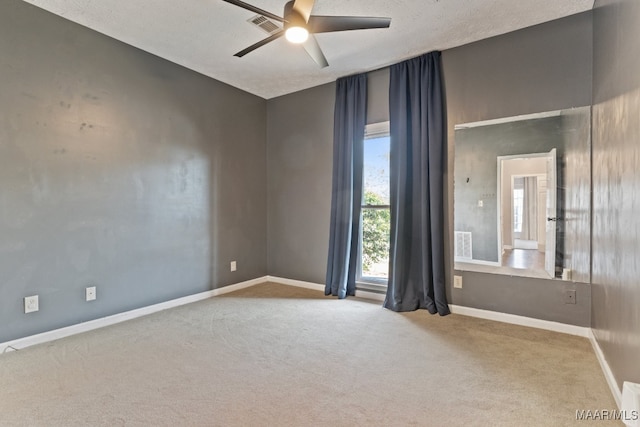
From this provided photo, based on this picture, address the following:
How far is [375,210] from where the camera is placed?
393 centimetres

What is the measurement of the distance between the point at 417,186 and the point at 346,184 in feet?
2.83

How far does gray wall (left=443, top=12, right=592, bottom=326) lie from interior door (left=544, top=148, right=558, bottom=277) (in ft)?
0.51

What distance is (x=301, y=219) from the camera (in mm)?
4406

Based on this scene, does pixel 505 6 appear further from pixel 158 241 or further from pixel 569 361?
pixel 158 241

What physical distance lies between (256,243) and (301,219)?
2.40ft

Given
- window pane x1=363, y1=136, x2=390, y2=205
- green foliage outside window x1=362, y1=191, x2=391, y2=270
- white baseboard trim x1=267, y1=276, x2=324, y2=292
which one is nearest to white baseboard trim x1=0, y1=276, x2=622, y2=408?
green foliage outside window x1=362, y1=191, x2=391, y2=270

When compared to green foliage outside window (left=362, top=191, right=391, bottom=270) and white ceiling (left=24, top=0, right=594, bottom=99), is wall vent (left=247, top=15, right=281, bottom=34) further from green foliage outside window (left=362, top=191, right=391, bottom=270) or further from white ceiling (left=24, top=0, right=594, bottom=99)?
green foliage outside window (left=362, top=191, right=391, bottom=270)

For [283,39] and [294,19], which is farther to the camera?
[283,39]

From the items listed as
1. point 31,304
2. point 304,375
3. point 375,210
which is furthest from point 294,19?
point 31,304

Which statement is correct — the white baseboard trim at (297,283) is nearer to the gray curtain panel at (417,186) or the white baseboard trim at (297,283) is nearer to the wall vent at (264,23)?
the gray curtain panel at (417,186)

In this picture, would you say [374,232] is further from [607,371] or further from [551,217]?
[607,371]

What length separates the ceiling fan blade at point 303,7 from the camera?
1951mm

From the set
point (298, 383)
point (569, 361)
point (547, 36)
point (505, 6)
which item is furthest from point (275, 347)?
point (547, 36)

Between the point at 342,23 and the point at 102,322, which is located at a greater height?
the point at 342,23
